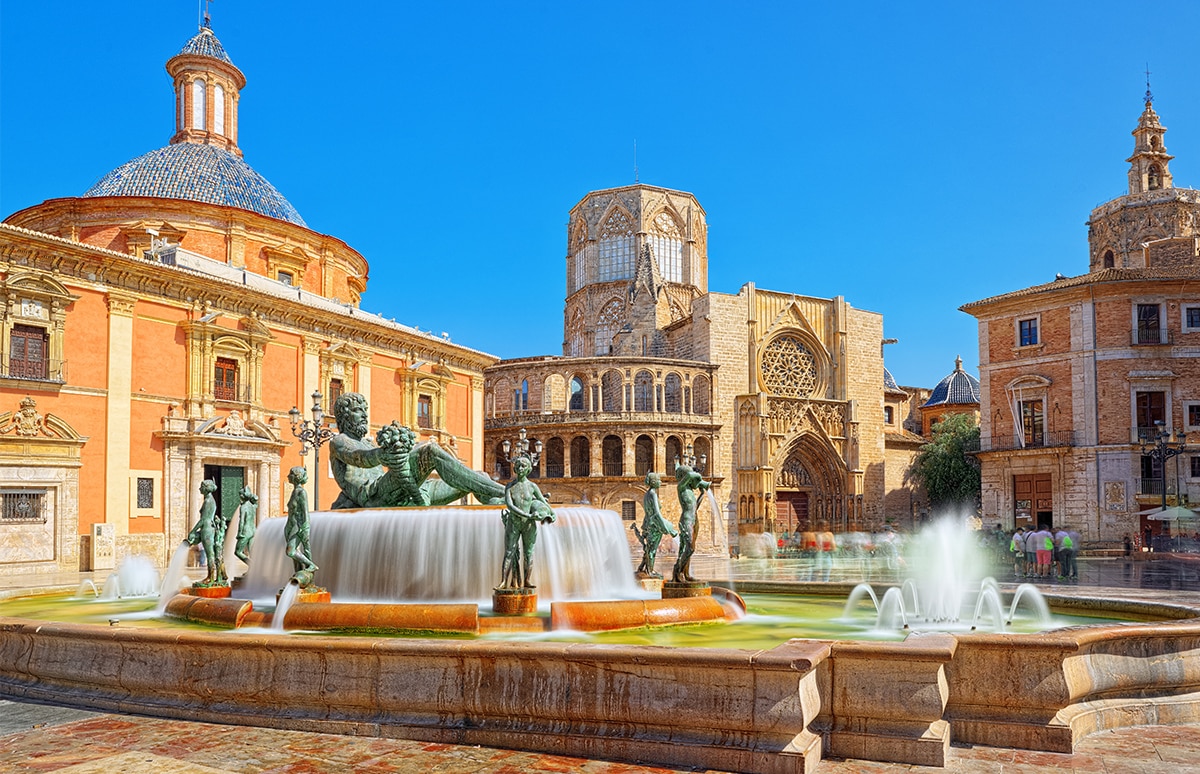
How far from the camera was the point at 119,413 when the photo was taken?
24.0 meters

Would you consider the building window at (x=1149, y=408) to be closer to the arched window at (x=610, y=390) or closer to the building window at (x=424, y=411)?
the arched window at (x=610, y=390)

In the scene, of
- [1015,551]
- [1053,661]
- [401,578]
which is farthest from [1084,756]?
[1015,551]

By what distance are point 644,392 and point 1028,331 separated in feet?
55.5

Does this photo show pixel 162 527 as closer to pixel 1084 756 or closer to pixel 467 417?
pixel 467 417

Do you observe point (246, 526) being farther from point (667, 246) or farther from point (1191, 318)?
point (667, 246)

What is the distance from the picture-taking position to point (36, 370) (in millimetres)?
22578

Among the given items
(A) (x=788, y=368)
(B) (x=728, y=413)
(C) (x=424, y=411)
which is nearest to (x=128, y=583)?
(C) (x=424, y=411)

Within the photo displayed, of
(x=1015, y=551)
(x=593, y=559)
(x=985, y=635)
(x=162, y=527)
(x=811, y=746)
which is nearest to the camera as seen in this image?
(x=811, y=746)

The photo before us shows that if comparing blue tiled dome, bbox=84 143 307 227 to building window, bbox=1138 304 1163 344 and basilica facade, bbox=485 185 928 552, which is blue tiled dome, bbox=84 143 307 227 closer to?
basilica facade, bbox=485 185 928 552

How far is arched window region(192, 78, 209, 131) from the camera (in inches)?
1422

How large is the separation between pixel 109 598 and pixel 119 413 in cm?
1299

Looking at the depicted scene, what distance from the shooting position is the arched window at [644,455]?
1672 inches

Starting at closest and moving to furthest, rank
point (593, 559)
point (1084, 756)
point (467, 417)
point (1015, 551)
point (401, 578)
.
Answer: point (1084, 756)
point (401, 578)
point (593, 559)
point (1015, 551)
point (467, 417)

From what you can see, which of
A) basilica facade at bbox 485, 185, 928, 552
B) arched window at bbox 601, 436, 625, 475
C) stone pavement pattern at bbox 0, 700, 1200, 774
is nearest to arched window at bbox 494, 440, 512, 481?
basilica facade at bbox 485, 185, 928, 552
